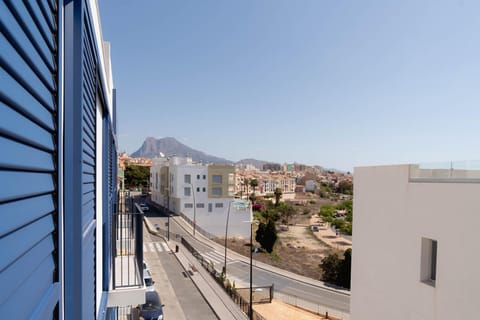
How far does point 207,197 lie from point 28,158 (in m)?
41.3

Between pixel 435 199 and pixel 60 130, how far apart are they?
19.8 feet

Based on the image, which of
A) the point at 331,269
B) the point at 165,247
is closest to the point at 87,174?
the point at 165,247

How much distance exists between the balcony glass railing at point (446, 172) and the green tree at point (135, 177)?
60602 millimetres

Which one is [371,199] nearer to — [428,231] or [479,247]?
[428,231]

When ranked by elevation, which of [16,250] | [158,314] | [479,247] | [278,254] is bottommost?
[278,254]

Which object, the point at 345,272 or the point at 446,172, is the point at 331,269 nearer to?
the point at 345,272

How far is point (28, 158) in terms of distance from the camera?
1106 millimetres

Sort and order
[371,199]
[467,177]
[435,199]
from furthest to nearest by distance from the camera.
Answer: [371,199], [435,199], [467,177]

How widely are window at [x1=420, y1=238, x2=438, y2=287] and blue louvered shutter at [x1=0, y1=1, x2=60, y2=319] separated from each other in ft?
20.3

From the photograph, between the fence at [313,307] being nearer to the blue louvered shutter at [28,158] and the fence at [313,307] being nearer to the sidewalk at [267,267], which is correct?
the sidewalk at [267,267]

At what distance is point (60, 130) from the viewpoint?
165cm

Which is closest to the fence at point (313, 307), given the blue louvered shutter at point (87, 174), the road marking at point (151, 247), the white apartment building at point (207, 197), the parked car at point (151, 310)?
the road marking at point (151, 247)

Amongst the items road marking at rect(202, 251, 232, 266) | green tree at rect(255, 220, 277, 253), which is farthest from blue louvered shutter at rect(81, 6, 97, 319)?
green tree at rect(255, 220, 277, 253)

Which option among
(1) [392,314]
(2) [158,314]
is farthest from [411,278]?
(2) [158,314]
